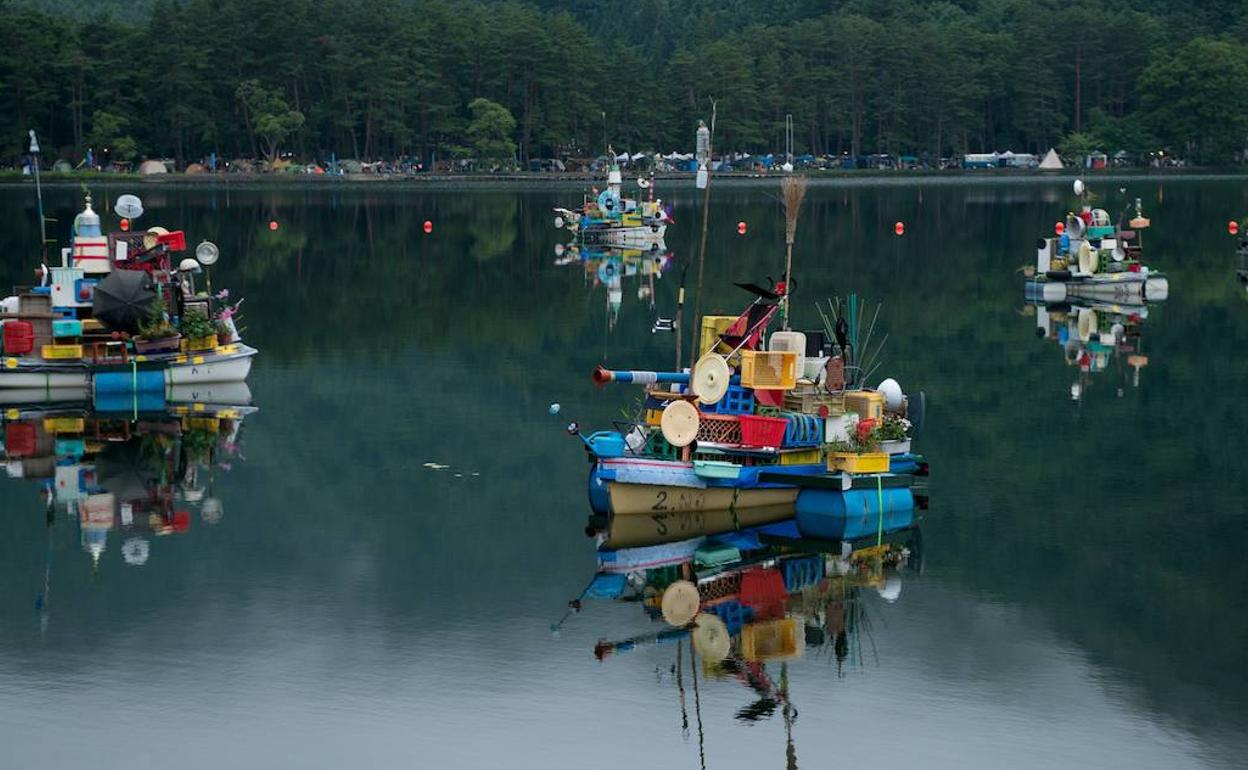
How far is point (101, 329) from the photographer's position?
1967 inches

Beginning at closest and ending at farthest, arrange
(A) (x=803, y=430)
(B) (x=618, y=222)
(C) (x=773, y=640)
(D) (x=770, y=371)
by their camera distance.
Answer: (C) (x=773, y=640) → (A) (x=803, y=430) → (D) (x=770, y=371) → (B) (x=618, y=222)

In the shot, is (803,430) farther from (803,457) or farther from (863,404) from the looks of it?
(863,404)

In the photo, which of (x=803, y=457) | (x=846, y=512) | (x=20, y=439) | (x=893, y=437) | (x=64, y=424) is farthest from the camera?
(x=64, y=424)

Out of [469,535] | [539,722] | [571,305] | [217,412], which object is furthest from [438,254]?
[539,722]

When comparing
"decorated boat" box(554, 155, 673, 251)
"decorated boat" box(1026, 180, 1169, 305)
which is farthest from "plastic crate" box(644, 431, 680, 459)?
"decorated boat" box(554, 155, 673, 251)

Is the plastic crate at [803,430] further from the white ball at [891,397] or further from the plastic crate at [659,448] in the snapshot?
the white ball at [891,397]

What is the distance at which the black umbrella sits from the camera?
48.9m

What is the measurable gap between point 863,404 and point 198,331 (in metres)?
22.1

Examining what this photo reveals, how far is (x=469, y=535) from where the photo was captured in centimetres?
3588

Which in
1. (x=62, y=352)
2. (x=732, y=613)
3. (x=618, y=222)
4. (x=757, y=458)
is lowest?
(x=732, y=613)

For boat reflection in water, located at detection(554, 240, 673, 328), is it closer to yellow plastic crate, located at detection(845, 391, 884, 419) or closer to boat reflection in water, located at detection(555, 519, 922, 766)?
yellow plastic crate, located at detection(845, 391, 884, 419)

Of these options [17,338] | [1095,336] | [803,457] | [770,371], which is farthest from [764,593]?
[1095,336]

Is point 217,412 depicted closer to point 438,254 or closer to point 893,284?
point 893,284

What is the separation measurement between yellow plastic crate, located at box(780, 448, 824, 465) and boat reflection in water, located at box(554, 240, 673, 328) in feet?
115
